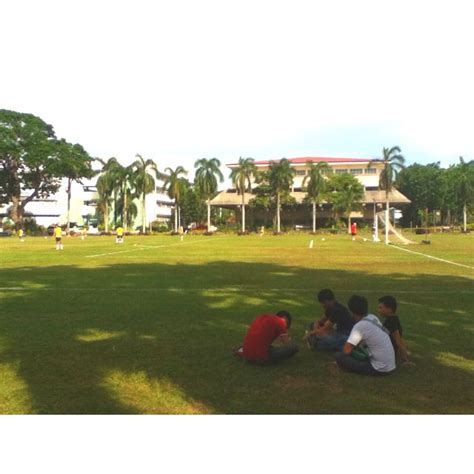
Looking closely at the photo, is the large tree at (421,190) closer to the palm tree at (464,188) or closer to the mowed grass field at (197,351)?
the palm tree at (464,188)

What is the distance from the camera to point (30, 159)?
6078 cm

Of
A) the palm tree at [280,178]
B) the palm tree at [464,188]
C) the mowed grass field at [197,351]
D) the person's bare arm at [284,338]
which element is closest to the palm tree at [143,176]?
the palm tree at [280,178]

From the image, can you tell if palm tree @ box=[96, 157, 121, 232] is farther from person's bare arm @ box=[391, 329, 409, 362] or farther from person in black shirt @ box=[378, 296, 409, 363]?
person's bare arm @ box=[391, 329, 409, 362]

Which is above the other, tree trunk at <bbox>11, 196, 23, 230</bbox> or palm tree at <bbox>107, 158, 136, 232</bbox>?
palm tree at <bbox>107, 158, 136, 232</bbox>

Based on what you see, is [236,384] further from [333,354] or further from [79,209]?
[79,209]

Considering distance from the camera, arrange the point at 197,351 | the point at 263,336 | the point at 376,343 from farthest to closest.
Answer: the point at 197,351 → the point at 263,336 → the point at 376,343

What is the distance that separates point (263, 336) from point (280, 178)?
212 ft

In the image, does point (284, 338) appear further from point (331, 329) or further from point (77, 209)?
point (77, 209)

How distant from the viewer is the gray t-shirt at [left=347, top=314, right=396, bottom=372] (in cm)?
539

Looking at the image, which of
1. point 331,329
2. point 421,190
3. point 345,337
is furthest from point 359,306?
point 421,190

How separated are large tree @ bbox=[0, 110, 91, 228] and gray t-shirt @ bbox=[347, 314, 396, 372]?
2386 inches

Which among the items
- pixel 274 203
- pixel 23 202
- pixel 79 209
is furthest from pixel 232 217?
pixel 23 202

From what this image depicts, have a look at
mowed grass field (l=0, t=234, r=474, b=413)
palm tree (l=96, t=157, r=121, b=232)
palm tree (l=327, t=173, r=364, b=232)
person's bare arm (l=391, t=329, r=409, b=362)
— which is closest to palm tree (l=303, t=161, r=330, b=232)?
palm tree (l=327, t=173, r=364, b=232)

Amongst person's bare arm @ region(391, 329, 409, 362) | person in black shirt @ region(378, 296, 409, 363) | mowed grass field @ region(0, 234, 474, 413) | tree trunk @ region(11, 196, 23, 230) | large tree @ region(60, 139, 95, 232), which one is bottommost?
mowed grass field @ region(0, 234, 474, 413)
